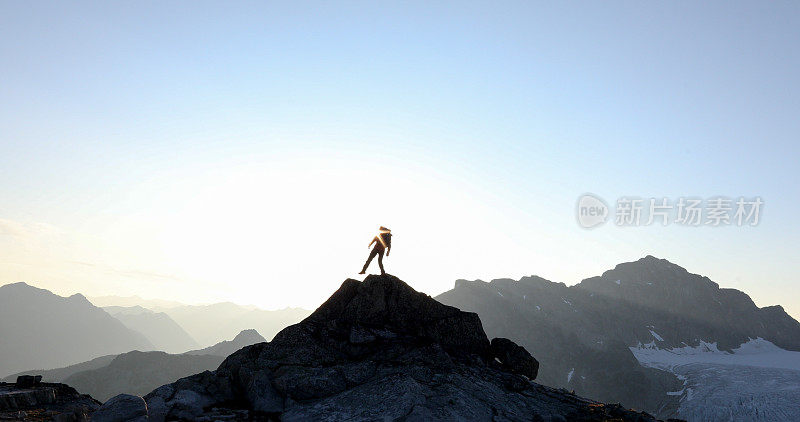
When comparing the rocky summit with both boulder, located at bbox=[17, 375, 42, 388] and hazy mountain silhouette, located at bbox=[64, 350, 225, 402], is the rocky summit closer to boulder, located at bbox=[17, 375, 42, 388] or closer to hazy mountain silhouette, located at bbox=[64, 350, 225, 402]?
boulder, located at bbox=[17, 375, 42, 388]

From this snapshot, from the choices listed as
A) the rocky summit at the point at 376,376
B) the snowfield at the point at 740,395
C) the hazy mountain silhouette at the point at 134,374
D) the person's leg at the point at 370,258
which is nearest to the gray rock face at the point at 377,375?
the rocky summit at the point at 376,376

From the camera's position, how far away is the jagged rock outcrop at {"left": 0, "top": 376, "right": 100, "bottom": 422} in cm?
1867

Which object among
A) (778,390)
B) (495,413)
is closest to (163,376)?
(495,413)

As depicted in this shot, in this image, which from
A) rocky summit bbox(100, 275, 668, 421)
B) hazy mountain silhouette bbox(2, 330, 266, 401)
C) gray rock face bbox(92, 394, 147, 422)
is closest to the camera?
gray rock face bbox(92, 394, 147, 422)

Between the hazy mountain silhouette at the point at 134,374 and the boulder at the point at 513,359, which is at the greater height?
the boulder at the point at 513,359

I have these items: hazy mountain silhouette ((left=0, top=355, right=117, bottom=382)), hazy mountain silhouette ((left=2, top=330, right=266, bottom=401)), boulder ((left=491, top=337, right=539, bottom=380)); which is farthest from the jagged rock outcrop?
hazy mountain silhouette ((left=0, top=355, right=117, bottom=382))

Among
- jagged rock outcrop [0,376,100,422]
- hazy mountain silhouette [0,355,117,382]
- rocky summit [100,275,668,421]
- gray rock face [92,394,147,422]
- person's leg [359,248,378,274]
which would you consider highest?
person's leg [359,248,378,274]

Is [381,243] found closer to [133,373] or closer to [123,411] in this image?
[123,411]

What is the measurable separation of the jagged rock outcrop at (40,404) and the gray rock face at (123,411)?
7.16 ft

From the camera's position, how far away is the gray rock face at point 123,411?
17422mm

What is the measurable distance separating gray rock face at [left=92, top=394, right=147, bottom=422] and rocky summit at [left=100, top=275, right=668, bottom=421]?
0.10m

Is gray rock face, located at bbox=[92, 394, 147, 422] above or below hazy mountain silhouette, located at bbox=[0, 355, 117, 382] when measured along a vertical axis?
above

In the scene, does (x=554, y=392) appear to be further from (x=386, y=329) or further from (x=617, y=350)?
(x=617, y=350)

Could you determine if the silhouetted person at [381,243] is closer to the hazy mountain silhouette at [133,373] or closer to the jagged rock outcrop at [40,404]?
the jagged rock outcrop at [40,404]
